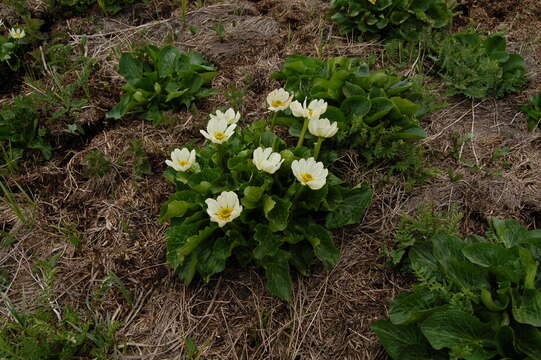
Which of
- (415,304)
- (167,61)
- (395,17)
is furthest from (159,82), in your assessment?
(415,304)

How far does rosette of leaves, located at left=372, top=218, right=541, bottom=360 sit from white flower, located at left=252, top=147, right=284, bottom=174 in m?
0.75

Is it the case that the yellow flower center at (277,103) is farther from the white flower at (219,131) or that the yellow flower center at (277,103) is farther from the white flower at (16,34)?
the white flower at (16,34)

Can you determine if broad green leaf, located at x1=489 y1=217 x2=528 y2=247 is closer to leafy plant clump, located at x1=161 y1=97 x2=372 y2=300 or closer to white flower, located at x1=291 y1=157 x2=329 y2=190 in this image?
leafy plant clump, located at x1=161 y1=97 x2=372 y2=300

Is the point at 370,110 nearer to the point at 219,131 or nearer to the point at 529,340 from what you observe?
the point at 219,131

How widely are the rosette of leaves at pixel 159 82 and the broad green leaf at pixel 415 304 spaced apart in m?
1.84

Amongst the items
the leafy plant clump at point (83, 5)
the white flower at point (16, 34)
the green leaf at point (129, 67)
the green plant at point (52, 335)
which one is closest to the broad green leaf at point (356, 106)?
the green leaf at point (129, 67)

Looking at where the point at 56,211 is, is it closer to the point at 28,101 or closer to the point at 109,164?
the point at 109,164

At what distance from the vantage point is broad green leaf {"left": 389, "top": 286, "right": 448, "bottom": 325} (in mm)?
1775

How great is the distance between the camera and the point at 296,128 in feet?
8.22

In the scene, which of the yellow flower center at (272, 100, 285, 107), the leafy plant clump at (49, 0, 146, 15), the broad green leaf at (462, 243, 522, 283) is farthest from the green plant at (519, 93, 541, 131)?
the leafy plant clump at (49, 0, 146, 15)

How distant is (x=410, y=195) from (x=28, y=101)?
8.17 ft

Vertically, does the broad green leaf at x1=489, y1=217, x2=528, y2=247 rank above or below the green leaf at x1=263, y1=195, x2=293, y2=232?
below

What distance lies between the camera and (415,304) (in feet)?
5.94

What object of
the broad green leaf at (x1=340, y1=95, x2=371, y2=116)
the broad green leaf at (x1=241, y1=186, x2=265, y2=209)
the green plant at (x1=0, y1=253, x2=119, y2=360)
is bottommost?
the green plant at (x1=0, y1=253, x2=119, y2=360)
